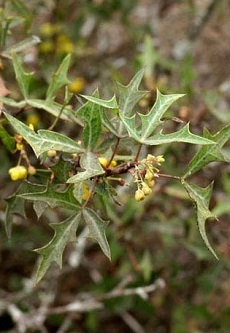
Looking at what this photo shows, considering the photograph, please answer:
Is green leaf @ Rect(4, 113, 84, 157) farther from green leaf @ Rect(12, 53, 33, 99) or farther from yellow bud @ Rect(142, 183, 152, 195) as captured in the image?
green leaf @ Rect(12, 53, 33, 99)

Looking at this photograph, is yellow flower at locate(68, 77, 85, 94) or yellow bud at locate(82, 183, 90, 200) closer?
yellow bud at locate(82, 183, 90, 200)

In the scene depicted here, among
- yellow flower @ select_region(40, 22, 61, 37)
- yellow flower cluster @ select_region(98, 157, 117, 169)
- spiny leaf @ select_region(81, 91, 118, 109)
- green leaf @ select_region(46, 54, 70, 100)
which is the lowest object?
yellow flower @ select_region(40, 22, 61, 37)

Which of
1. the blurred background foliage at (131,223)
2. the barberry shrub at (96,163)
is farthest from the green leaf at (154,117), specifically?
the blurred background foliage at (131,223)

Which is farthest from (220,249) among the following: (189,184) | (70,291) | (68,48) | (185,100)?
(189,184)

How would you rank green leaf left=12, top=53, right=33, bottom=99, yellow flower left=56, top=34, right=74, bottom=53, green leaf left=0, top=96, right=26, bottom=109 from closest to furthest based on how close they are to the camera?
green leaf left=0, top=96, right=26, bottom=109 < green leaf left=12, top=53, right=33, bottom=99 < yellow flower left=56, top=34, right=74, bottom=53

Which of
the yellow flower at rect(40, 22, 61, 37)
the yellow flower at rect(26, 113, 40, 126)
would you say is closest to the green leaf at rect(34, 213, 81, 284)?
the yellow flower at rect(26, 113, 40, 126)

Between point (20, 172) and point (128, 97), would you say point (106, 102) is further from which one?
point (20, 172)

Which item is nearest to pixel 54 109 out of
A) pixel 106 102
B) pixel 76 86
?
pixel 106 102
